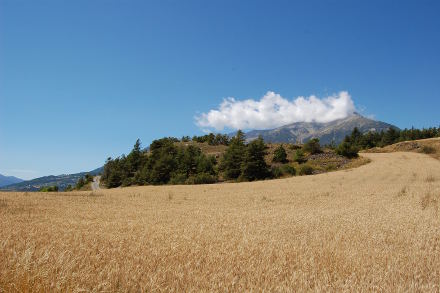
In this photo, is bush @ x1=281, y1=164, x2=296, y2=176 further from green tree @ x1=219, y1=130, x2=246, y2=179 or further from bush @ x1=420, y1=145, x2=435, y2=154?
bush @ x1=420, y1=145, x2=435, y2=154

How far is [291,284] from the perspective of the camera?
383 centimetres

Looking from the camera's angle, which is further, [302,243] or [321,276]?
[302,243]

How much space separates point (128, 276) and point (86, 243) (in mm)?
2110

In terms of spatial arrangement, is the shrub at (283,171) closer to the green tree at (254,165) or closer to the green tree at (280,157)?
the green tree at (254,165)

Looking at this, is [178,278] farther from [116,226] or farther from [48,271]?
[116,226]

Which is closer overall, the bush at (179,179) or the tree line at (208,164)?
the tree line at (208,164)

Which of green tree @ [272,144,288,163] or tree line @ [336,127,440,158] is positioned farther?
tree line @ [336,127,440,158]

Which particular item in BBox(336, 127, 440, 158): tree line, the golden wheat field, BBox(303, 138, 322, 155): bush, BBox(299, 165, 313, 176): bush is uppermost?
BBox(336, 127, 440, 158): tree line

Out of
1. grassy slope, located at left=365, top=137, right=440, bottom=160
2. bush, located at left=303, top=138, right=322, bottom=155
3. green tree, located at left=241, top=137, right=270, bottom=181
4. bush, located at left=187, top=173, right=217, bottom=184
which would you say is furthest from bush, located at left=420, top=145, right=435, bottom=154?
bush, located at left=187, top=173, right=217, bottom=184

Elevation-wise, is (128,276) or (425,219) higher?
(128,276)

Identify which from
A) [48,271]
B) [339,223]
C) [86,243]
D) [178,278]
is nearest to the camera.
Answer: [48,271]

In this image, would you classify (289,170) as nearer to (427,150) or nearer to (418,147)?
(427,150)

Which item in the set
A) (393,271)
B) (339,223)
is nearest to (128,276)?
(393,271)

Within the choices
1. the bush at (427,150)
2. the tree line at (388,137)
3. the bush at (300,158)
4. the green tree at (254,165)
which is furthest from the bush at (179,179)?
the tree line at (388,137)
